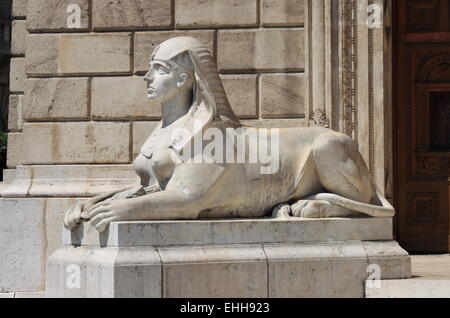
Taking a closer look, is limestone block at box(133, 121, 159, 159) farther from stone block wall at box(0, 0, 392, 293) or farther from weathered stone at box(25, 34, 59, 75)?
weathered stone at box(25, 34, 59, 75)

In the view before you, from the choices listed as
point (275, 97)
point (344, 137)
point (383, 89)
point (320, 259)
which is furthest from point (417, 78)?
point (320, 259)

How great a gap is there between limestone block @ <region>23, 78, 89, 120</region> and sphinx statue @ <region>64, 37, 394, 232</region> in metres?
3.98

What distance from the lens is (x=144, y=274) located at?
27.1 feet

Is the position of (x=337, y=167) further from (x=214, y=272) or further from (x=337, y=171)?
(x=214, y=272)

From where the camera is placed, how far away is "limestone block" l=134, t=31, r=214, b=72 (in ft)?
43.0

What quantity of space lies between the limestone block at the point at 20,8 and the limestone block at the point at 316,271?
23.1 feet

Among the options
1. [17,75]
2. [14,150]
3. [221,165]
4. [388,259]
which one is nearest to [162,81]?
[221,165]

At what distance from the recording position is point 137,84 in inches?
517

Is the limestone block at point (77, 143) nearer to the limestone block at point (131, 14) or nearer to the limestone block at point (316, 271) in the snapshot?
the limestone block at point (131, 14)

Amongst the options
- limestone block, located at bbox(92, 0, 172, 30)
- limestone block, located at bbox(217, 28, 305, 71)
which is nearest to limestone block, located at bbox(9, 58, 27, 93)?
limestone block, located at bbox(92, 0, 172, 30)

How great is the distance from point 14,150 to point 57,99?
124 centimetres

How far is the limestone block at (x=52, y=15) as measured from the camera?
13297mm

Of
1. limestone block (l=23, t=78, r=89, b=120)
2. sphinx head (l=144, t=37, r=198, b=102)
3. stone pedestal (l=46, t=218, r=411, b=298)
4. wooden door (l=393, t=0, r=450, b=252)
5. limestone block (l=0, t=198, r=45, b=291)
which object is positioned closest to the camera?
stone pedestal (l=46, t=218, r=411, b=298)

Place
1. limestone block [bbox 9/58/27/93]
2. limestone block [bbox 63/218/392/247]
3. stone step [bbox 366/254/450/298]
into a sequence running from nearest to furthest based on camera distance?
limestone block [bbox 63/218/392/247], stone step [bbox 366/254/450/298], limestone block [bbox 9/58/27/93]
